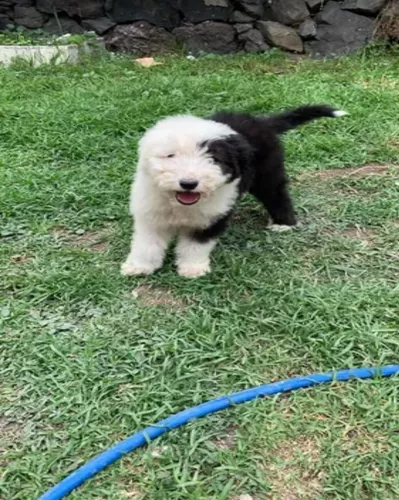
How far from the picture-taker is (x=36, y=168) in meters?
4.44

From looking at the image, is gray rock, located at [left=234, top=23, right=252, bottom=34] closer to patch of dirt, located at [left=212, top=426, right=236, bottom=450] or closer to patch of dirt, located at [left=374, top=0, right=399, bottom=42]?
patch of dirt, located at [left=374, top=0, right=399, bottom=42]

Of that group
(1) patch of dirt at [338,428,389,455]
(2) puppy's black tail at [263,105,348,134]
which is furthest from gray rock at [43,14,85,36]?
(1) patch of dirt at [338,428,389,455]

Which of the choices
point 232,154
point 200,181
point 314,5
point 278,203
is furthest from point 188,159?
point 314,5

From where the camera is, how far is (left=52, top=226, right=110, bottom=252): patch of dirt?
136 inches

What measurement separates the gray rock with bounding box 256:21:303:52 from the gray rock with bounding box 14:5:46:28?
11.0ft

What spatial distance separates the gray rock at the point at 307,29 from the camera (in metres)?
8.78

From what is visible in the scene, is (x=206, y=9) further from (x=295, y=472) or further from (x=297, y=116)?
(x=295, y=472)

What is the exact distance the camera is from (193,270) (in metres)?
3.07

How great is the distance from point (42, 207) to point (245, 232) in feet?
4.01

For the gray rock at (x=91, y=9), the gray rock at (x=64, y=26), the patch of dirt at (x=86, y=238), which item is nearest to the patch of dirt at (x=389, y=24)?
the gray rock at (x=91, y=9)

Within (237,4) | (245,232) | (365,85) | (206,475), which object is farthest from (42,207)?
(237,4)

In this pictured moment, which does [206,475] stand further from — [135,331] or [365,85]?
[365,85]

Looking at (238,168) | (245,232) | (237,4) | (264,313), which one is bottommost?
(237,4)

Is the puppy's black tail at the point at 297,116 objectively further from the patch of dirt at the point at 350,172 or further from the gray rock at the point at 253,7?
the gray rock at the point at 253,7
